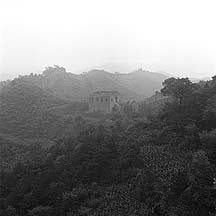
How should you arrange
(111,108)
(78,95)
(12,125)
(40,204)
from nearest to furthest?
(40,204), (12,125), (111,108), (78,95)

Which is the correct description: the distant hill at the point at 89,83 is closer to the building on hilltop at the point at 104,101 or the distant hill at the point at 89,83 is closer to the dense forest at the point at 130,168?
the building on hilltop at the point at 104,101

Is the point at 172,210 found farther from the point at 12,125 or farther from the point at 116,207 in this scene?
the point at 12,125

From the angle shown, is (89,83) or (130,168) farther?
(89,83)

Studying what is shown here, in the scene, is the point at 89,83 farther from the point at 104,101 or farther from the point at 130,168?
the point at 130,168

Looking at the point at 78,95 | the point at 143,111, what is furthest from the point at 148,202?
the point at 78,95

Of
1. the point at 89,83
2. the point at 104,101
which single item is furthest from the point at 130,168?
the point at 89,83
